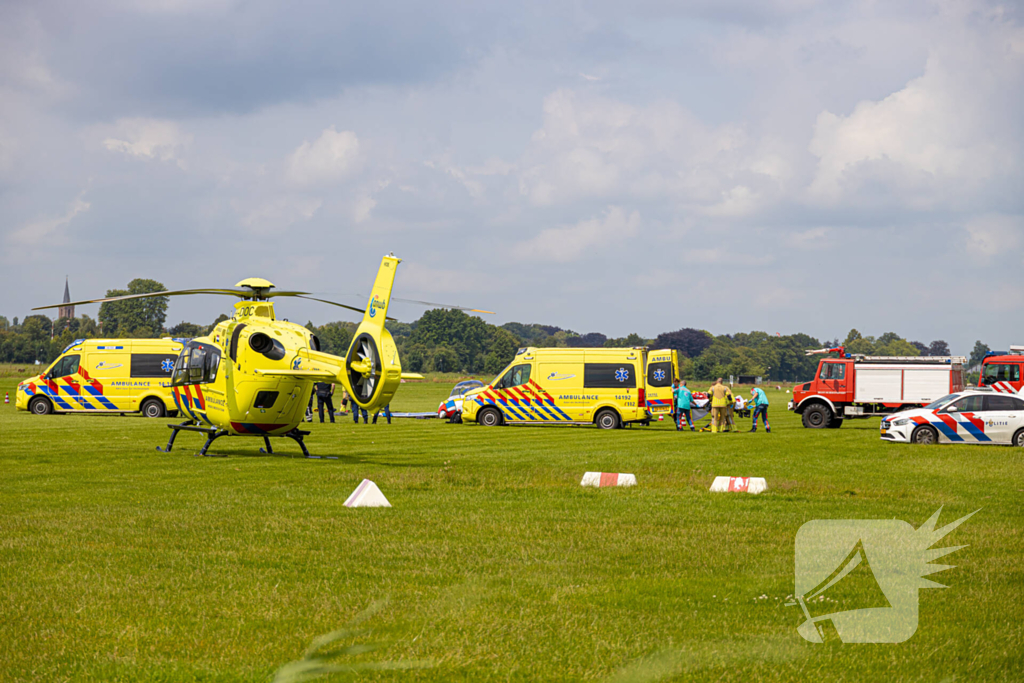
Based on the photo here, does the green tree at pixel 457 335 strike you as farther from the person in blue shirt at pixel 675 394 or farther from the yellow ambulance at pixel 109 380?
the person in blue shirt at pixel 675 394

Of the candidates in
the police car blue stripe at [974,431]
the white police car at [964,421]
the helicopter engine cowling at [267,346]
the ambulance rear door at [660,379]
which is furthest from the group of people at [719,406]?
the helicopter engine cowling at [267,346]

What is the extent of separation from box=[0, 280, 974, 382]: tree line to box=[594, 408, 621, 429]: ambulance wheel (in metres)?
79.1

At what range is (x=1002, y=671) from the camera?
5.22m

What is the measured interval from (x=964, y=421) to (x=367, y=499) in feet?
55.3

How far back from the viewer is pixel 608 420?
95.0 ft

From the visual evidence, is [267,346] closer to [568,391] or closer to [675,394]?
[568,391]

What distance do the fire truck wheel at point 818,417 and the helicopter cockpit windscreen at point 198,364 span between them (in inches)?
803

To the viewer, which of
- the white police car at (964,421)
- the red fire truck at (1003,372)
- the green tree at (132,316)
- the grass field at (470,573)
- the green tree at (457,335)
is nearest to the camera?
the grass field at (470,573)

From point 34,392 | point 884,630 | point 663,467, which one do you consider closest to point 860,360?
point 663,467

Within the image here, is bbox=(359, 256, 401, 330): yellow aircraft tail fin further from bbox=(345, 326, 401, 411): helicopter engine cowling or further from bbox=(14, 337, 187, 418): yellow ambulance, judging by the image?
bbox=(14, 337, 187, 418): yellow ambulance

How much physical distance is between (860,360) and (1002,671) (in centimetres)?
2647

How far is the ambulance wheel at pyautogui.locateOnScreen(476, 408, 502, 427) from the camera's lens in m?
29.7

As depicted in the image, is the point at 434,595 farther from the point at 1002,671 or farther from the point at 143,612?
the point at 1002,671

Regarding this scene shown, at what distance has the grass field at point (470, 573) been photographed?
17.7 ft
